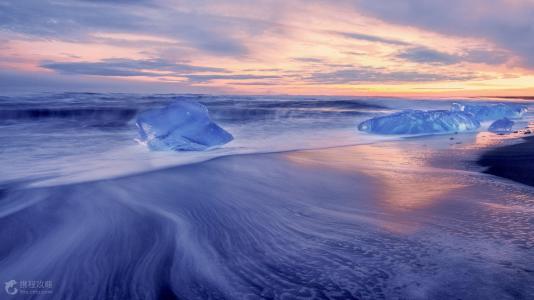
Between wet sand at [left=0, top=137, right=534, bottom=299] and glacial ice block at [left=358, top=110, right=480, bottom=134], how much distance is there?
546cm

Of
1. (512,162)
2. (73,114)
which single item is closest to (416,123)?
(512,162)

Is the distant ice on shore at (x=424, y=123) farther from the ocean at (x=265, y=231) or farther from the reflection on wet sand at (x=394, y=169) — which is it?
the ocean at (x=265, y=231)

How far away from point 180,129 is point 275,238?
191 inches

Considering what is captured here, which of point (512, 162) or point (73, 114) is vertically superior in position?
point (512, 162)

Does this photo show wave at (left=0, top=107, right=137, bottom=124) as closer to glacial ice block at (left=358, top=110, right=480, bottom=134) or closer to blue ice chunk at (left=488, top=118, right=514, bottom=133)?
glacial ice block at (left=358, top=110, right=480, bottom=134)

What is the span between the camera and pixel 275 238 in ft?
8.00

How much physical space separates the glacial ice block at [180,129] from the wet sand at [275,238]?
2.39m

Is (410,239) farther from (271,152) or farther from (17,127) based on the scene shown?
(17,127)

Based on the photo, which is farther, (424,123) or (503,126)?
(503,126)

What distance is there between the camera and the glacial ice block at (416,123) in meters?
9.51

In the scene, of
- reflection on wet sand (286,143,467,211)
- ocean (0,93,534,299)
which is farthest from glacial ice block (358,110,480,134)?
ocean (0,93,534,299)

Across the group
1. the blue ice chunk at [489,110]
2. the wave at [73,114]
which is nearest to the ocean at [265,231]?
the wave at [73,114]

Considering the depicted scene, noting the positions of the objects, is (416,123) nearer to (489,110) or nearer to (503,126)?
(503,126)

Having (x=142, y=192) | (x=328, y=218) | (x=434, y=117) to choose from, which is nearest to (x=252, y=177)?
(x=142, y=192)
